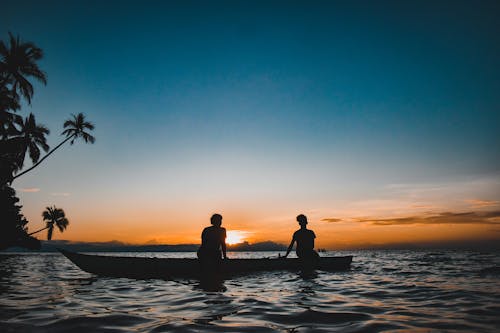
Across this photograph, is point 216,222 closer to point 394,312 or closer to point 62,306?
point 62,306

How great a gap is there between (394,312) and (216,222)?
21.3 ft

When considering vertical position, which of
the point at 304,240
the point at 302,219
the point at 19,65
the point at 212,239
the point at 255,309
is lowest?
the point at 255,309

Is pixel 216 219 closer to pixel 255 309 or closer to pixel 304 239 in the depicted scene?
pixel 304 239

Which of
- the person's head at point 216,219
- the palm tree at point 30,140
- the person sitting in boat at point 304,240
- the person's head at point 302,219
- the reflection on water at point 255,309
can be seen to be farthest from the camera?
the palm tree at point 30,140

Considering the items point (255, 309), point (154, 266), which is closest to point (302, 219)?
point (154, 266)

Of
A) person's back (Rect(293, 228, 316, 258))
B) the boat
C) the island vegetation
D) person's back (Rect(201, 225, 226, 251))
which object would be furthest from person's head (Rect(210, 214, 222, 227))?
the island vegetation

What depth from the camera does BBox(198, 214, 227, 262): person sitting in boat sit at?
425 inches

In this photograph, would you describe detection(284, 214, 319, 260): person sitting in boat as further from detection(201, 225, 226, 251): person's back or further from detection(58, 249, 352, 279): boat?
detection(201, 225, 226, 251): person's back

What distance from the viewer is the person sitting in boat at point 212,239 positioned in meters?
10.8

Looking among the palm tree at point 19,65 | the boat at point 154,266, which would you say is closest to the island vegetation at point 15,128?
the palm tree at point 19,65

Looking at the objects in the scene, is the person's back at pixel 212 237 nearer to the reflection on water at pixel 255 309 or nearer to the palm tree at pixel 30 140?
the reflection on water at pixel 255 309

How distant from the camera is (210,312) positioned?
5.52 m

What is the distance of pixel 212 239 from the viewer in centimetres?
1079

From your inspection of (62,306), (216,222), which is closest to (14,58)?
(216,222)
